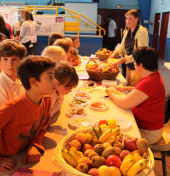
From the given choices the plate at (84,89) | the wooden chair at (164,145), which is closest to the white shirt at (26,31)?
the plate at (84,89)

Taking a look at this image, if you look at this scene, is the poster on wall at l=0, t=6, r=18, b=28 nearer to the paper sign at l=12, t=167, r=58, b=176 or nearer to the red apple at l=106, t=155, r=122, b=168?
the paper sign at l=12, t=167, r=58, b=176

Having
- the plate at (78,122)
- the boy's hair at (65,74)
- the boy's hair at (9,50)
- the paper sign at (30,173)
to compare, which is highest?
the boy's hair at (9,50)

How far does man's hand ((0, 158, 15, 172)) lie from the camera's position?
3.20ft

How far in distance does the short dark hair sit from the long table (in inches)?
19.2

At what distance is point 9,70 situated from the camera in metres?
1.46

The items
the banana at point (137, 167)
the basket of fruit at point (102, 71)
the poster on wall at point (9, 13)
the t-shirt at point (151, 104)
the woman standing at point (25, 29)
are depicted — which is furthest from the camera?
the poster on wall at point (9, 13)

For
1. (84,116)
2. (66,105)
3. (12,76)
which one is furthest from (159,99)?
(12,76)

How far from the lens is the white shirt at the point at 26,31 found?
5.48 meters

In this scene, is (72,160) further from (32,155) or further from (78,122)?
(78,122)

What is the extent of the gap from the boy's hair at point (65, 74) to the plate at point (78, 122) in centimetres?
27

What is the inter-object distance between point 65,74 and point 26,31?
477 centimetres

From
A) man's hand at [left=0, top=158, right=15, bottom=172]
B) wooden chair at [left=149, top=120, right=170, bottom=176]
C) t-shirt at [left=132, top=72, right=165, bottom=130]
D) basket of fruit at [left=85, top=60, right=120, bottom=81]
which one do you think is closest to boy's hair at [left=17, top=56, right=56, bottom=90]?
man's hand at [left=0, top=158, right=15, bottom=172]

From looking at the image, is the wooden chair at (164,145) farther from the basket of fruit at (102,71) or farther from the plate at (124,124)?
the basket of fruit at (102,71)

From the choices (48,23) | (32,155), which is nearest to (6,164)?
(32,155)
